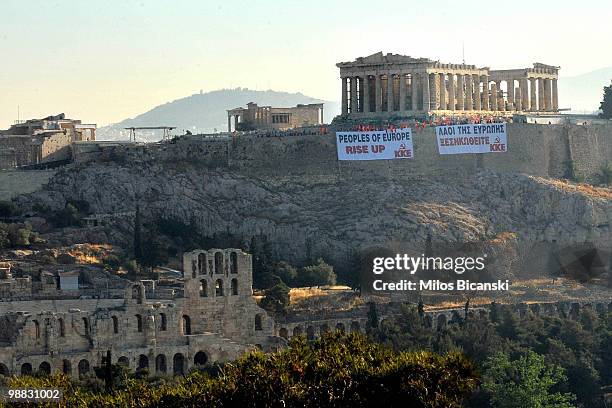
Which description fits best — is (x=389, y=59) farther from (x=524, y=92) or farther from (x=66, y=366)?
(x=66, y=366)

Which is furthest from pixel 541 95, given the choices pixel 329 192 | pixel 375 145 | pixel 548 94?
pixel 329 192

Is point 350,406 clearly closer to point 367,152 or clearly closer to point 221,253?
point 221,253

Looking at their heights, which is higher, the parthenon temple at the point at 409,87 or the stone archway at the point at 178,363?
the parthenon temple at the point at 409,87

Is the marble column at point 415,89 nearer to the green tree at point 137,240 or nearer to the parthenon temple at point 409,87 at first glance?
the parthenon temple at point 409,87

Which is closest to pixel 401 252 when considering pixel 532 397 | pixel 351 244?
pixel 351 244

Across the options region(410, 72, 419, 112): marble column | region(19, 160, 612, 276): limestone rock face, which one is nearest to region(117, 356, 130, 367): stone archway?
region(19, 160, 612, 276): limestone rock face

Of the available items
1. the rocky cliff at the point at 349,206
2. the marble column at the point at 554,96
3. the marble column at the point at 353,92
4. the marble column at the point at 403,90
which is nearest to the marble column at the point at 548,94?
the marble column at the point at 554,96

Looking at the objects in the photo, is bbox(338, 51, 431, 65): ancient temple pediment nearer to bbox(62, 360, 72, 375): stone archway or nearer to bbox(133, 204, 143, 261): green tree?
bbox(133, 204, 143, 261): green tree
